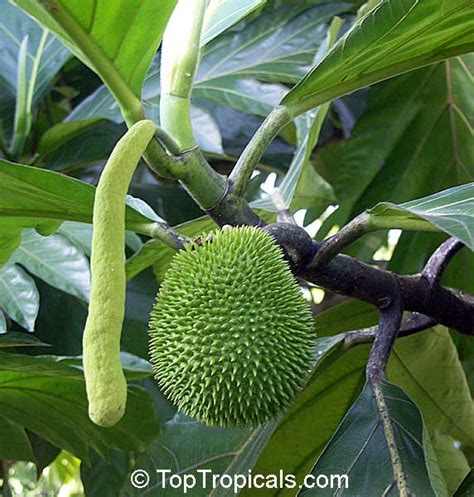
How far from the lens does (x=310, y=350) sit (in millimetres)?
654

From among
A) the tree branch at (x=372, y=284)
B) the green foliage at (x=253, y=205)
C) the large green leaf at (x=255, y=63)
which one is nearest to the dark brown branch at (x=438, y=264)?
the tree branch at (x=372, y=284)

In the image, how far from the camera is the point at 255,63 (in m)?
1.24

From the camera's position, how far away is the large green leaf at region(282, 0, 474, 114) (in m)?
0.62

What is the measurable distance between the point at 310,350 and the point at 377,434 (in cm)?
11

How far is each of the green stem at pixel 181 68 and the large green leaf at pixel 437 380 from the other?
1.47 feet

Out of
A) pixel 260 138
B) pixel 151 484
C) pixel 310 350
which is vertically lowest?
pixel 151 484

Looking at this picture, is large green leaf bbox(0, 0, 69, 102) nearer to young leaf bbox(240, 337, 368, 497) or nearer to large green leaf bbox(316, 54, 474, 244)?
large green leaf bbox(316, 54, 474, 244)

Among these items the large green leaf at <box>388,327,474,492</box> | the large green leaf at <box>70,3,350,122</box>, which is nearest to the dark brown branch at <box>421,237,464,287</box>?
the large green leaf at <box>388,327,474,492</box>

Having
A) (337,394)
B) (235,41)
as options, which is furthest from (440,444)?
(235,41)

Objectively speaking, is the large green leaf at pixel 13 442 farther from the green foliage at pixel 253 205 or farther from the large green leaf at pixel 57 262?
the large green leaf at pixel 57 262

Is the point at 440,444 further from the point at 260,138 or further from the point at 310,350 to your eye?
the point at 260,138

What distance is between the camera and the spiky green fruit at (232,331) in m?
0.60

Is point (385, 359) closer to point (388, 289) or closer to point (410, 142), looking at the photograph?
point (388, 289)

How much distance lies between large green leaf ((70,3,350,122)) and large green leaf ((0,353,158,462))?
405mm
